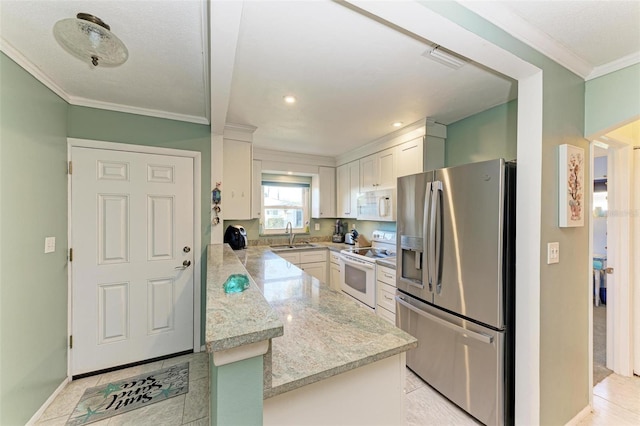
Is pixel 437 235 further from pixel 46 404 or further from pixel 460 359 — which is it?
pixel 46 404

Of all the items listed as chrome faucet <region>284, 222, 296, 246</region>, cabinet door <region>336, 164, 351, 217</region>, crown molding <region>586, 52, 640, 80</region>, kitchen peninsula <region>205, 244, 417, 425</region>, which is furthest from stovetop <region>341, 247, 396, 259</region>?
crown molding <region>586, 52, 640, 80</region>

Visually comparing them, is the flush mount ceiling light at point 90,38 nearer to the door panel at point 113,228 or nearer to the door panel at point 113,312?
the door panel at point 113,228

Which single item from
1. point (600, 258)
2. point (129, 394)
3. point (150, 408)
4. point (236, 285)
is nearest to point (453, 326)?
point (236, 285)

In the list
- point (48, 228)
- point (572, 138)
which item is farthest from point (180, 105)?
point (572, 138)

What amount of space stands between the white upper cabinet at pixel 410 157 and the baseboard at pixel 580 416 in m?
2.14

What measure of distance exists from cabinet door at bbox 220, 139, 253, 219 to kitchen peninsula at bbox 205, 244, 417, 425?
1.77 m

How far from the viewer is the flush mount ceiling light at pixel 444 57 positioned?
147 cm

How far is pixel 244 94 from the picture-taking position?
208cm

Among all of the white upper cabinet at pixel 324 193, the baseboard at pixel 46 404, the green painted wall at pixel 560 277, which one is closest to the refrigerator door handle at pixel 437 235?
the green painted wall at pixel 560 277

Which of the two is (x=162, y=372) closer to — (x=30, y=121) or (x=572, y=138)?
(x=30, y=121)

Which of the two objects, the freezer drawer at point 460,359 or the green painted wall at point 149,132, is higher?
the green painted wall at point 149,132

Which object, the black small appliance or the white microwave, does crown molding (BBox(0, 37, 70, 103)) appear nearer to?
the black small appliance

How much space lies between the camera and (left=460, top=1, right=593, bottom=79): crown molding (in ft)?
3.84

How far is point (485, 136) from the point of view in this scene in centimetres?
236
